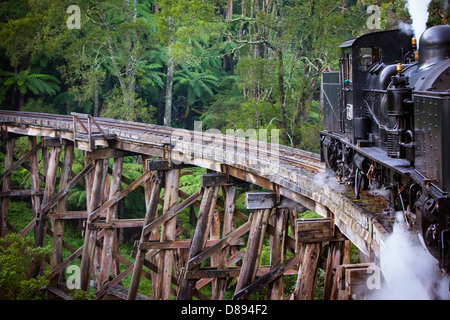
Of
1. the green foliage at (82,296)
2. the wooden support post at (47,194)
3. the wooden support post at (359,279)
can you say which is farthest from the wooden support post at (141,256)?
the wooden support post at (359,279)

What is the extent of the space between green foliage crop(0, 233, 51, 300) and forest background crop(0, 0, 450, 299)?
5.76 meters

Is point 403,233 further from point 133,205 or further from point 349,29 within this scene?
point 133,205

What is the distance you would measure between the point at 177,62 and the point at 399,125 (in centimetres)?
1516

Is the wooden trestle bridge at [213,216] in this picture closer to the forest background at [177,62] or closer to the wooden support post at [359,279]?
the wooden support post at [359,279]

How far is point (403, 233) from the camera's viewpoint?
17.6ft

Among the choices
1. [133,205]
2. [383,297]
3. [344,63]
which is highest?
[344,63]

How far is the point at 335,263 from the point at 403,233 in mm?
1917

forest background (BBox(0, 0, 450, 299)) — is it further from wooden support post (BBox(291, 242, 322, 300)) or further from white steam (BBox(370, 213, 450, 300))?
white steam (BBox(370, 213, 450, 300))

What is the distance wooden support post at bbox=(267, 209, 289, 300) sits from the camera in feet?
27.2

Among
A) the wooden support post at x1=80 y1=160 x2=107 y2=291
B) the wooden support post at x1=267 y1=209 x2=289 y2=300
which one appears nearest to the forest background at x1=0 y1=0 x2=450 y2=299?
the wooden support post at x1=80 y1=160 x2=107 y2=291

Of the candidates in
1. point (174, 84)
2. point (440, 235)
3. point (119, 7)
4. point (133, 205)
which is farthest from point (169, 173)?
point (174, 84)

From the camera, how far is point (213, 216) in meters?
11.5
